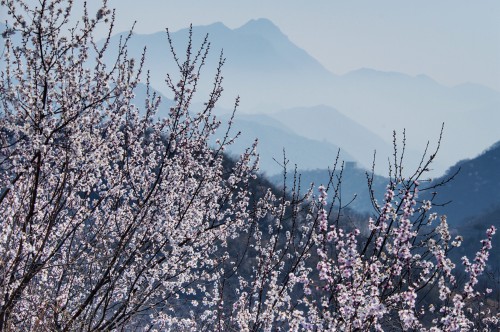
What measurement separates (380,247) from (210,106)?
3.42 metres

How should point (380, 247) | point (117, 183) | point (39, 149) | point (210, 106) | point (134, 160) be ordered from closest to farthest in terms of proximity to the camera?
point (39, 149) < point (380, 247) < point (117, 183) < point (210, 106) < point (134, 160)

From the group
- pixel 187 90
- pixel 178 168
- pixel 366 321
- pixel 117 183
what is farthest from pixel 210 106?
pixel 366 321

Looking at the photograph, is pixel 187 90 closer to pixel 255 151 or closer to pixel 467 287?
pixel 255 151

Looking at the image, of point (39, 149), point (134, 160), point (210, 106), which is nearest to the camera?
point (39, 149)

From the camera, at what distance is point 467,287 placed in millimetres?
5961

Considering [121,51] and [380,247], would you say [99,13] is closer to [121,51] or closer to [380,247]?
[121,51]

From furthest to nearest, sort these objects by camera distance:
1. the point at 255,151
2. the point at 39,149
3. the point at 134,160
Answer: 1. the point at 255,151
2. the point at 134,160
3. the point at 39,149

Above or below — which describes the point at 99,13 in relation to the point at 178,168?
above

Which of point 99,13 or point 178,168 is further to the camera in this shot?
point 178,168

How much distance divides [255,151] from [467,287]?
17.5ft

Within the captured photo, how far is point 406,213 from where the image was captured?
6.05 m

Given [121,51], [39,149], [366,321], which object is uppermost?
[121,51]

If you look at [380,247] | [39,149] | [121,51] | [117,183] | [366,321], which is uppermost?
[121,51]

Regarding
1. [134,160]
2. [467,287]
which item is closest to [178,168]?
[134,160]
